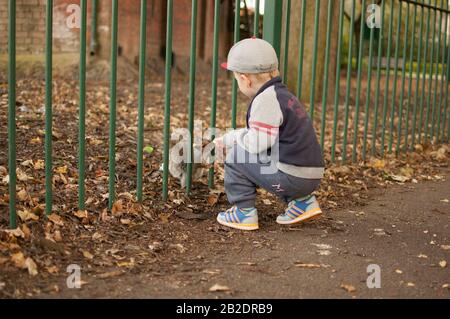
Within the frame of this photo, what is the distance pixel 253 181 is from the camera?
3.93 m

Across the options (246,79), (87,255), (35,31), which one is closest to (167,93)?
(246,79)

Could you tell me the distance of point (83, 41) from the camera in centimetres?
376

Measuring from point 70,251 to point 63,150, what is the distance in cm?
173

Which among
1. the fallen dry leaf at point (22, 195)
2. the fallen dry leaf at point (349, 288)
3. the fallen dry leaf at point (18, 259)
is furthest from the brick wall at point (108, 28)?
the fallen dry leaf at point (349, 288)

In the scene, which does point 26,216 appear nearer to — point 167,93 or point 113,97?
point 113,97

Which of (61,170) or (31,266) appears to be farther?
(61,170)

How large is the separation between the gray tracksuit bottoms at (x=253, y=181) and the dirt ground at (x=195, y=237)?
0.71ft

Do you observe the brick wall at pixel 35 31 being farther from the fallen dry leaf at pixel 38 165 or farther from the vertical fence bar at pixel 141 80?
the vertical fence bar at pixel 141 80

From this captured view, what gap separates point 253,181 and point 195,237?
46 cm

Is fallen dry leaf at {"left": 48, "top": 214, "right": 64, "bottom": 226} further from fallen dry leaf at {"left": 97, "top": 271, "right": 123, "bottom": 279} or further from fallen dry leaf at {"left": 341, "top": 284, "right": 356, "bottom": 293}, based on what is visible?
fallen dry leaf at {"left": 341, "top": 284, "right": 356, "bottom": 293}

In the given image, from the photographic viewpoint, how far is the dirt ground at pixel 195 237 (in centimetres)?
307

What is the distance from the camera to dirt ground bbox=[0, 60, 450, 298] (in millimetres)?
3074

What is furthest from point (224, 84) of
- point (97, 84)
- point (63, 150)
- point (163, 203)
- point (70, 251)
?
point (70, 251)
